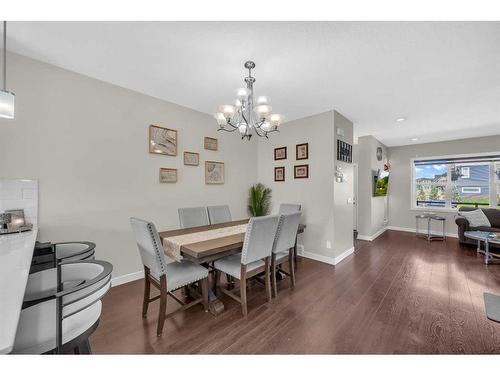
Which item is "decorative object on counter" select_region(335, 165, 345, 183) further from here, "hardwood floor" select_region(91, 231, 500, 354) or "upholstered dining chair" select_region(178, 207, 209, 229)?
"upholstered dining chair" select_region(178, 207, 209, 229)

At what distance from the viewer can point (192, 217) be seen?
2906mm

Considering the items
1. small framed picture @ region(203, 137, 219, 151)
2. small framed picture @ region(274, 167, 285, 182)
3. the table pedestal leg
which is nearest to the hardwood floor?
the table pedestal leg

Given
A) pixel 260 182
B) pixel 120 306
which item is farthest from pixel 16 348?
pixel 260 182

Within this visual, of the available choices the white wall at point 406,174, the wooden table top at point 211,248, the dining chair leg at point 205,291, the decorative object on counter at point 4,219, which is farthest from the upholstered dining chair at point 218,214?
the white wall at point 406,174

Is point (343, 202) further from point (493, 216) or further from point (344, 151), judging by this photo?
point (493, 216)

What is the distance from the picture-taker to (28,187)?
2.07m

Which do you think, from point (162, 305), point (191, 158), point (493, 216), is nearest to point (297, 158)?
point (191, 158)

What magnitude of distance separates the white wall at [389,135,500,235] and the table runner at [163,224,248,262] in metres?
5.71

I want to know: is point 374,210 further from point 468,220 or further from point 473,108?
point 473,108

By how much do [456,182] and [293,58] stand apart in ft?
20.2

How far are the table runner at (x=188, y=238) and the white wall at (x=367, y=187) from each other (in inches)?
150

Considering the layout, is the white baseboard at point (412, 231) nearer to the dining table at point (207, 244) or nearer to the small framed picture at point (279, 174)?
the small framed picture at point (279, 174)

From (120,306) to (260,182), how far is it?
312cm

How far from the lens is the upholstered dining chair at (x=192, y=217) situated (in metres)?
A: 2.82
